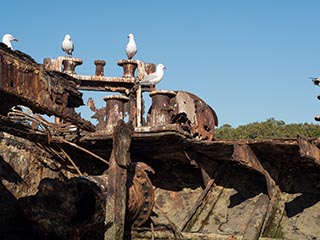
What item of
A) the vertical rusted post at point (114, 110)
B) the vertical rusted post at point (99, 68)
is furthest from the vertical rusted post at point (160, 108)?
the vertical rusted post at point (99, 68)

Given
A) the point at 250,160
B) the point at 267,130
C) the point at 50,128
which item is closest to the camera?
the point at 250,160

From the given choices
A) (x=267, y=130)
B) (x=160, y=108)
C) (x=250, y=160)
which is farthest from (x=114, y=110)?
(x=267, y=130)

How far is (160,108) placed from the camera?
12.4 metres

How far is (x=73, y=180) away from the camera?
10930 mm

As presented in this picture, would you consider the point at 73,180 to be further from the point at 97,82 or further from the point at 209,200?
the point at 97,82

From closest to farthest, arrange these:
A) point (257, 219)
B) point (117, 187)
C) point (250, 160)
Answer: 1. point (117, 187)
2. point (250, 160)
3. point (257, 219)

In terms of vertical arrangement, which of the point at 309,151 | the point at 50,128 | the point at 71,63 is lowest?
the point at 309,151

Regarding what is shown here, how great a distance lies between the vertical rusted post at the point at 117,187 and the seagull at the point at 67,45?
41.7 ft

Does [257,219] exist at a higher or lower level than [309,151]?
lower

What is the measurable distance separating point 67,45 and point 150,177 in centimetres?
1101

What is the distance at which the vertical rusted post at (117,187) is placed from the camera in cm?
1034

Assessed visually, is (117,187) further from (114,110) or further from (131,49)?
(131,49)

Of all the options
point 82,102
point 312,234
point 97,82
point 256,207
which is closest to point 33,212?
point 82,102

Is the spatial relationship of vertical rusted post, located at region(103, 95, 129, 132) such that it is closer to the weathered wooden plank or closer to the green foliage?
the weathered wooden plank
